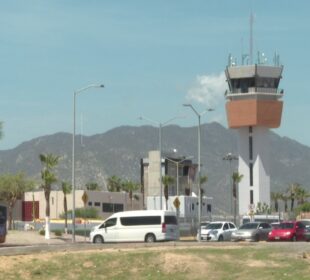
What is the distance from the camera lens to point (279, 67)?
6422 inches

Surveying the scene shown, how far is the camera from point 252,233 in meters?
65.4

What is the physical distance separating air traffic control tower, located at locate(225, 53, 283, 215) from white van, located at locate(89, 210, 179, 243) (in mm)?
99284

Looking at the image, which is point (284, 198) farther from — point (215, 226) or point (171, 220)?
point (171, 220)

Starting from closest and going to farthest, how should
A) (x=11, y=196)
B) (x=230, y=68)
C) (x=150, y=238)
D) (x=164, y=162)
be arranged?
(x=150, y=238), (x=11, y=196), (x=230, y=68), (x=164, y=162)

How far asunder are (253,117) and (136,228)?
4001 inches

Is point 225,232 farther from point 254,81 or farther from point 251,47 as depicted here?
point 251,47

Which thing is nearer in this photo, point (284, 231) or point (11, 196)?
point (284, 231)

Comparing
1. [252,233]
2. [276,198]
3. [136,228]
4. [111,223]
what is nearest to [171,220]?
[136,228]

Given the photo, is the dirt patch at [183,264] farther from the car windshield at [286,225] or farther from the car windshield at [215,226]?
the car windshield at [215,226]

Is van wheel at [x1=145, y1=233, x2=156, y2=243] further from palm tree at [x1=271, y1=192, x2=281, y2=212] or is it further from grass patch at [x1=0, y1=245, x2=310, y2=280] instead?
palm tree at [x1=271, y1=192, x2=281, y2=212]

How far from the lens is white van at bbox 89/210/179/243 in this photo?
6044 centimetres

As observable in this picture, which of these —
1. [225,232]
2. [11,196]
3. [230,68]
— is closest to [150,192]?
[230,68]

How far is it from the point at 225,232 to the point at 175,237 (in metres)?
9.19

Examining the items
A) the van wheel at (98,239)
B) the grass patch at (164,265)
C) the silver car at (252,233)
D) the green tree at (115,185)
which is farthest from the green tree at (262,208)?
the grass patch at (164,265)
